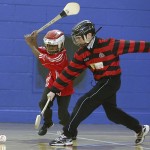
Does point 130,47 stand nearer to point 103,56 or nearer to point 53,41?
point 103,56

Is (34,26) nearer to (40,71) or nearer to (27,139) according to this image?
(40,71)

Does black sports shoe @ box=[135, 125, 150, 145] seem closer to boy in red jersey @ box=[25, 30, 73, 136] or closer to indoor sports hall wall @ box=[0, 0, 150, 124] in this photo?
boy in red jersey @ box=[25, 30, 73, 136]

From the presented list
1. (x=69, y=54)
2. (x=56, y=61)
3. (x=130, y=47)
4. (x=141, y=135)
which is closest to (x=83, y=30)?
(x=130, y=47)

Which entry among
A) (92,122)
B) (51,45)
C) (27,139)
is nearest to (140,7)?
(92,122)

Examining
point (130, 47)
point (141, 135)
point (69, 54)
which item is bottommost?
point (141, 135)

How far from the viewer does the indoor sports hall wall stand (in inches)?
318

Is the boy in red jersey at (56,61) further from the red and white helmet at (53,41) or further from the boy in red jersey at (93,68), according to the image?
the boy in red jersey at (93,68)

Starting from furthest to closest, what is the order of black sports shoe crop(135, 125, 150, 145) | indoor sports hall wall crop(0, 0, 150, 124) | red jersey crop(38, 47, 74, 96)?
indoor sports hall wall crop(0, 0, 150, 124)
red jersey crop(38, 47, 74, 96)
black sports shoe crop(135, 125, 150, 145)

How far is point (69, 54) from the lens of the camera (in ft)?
27.0

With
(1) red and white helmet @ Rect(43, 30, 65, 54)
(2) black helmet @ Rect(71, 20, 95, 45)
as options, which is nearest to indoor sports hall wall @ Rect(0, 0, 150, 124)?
(1) red and white helmet @ Rect(43, 30, 65, 54)

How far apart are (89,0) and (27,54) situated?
54.7 inches

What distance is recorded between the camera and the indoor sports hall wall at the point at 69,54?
808cm

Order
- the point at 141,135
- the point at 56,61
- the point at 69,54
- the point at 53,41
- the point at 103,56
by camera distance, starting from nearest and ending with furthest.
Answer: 1. the point at 103,56
2. the point at 141,135
3. the point at 53,41
4. the point at 56,61
5. the point at 69,54

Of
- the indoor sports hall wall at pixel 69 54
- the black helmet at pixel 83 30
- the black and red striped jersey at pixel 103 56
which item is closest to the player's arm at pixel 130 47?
the black and red striped jersey at pixel 103 56
